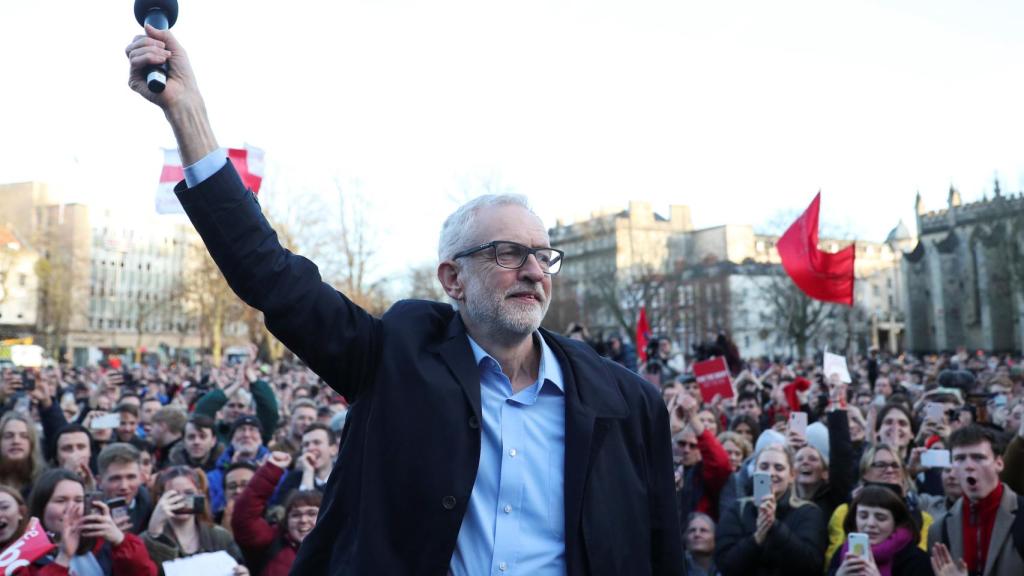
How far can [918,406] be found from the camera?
11.3 m

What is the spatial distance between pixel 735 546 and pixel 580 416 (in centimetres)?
387

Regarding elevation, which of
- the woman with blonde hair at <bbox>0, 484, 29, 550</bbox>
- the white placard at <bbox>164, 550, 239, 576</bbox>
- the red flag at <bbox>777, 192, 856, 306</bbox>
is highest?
the red flag at <bbox>777, 192, 856, 306</bbox>

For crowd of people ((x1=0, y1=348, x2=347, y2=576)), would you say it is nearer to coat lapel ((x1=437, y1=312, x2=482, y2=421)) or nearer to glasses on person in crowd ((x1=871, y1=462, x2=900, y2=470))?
coat lapel ((x1=437, y1=312, x2=482, y2=421))

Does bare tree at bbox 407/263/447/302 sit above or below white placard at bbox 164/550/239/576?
above

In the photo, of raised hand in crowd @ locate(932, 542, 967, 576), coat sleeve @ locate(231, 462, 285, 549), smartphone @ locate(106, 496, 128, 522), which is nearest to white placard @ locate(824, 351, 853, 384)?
raised hand in crowd @ locate(932, 542, 967, 576)

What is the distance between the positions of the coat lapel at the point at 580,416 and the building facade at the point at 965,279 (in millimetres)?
60632

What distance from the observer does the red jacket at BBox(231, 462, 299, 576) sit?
6031mm

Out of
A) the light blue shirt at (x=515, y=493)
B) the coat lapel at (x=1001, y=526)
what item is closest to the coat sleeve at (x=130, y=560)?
the light blue shirt at (x=515, y=493)

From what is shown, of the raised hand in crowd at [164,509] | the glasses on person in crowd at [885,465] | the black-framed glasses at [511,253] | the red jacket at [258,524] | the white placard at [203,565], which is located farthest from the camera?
the glasses on person in crowd at [885,465]

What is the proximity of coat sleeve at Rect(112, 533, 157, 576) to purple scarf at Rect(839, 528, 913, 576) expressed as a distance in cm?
382

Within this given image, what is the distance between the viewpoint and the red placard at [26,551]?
4.34m

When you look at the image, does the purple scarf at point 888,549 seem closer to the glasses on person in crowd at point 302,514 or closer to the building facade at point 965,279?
the glasses on person in crowd at point 302,514

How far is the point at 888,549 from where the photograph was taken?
538cm

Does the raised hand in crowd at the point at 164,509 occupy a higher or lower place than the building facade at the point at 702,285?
lower
